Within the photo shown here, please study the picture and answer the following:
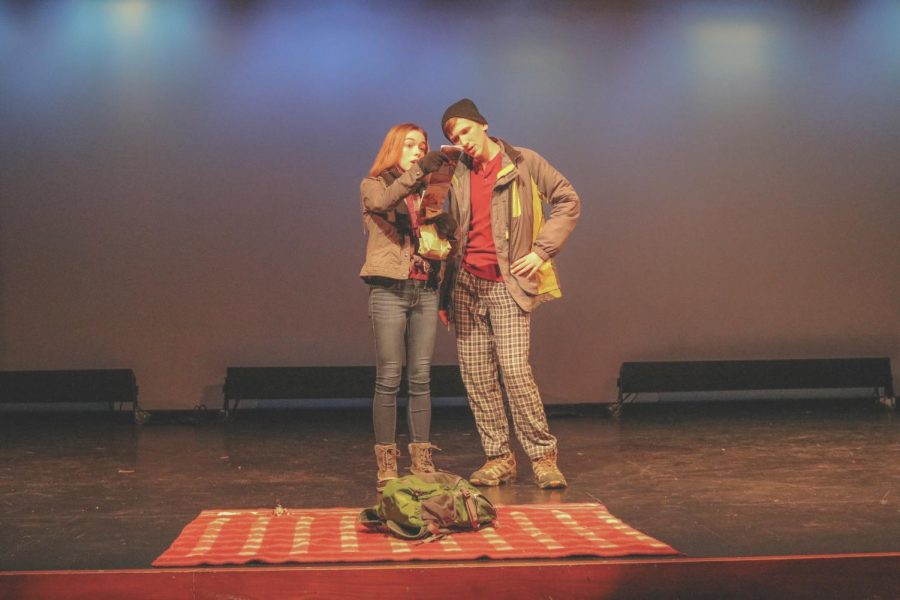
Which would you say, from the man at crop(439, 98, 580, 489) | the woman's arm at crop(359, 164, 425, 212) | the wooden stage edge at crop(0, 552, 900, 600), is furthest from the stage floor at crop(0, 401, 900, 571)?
the woman's arm at crop(359, 164, 425, 212)

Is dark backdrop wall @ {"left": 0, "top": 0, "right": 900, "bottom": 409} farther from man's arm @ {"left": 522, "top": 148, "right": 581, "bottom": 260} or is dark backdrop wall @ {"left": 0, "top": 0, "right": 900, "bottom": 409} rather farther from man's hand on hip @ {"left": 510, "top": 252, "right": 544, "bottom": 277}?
man's hand on hip @ {"left": 510, "top": 252, "right": 544, "bottom": 277}

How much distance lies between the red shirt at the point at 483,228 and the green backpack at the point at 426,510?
39.4 inches

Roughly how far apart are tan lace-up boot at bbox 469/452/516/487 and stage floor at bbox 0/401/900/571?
62 millimetres

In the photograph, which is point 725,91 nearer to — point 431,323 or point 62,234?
point 431,323

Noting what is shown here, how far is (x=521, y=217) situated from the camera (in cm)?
367

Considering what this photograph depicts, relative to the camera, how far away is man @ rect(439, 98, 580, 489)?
3.65 meters

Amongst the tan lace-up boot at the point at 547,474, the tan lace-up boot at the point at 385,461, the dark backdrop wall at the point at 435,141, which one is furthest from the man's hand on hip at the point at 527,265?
the dark backdrop wall at the point at 435,141

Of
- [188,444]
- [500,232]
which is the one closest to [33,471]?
[188,444]

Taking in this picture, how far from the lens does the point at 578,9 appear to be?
6.96 meters

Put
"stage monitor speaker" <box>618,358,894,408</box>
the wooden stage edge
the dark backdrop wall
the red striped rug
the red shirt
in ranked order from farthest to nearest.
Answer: "stage monitor speaker" <box>618,358,894,408</box> → the dark backdrop wall → the red shirt → the red striped rug → the wooden stage edge

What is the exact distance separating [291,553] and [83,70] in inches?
205

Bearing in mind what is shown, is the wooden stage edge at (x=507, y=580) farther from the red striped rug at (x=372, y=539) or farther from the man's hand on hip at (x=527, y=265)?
the man's hand on hip at (x=527, y=265)

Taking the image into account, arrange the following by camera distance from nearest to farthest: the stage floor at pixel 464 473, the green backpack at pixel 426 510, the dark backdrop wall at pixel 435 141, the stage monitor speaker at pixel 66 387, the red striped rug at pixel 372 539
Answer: the red striped rug at pixel 372 539, the green backpack at pixel 426 510, the stage floor at pixel 464 473, the stage monitor speaker at pixel 66 387, the dark backdrop wall at pixel 435 141

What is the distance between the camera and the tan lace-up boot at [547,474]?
3.71 metres
